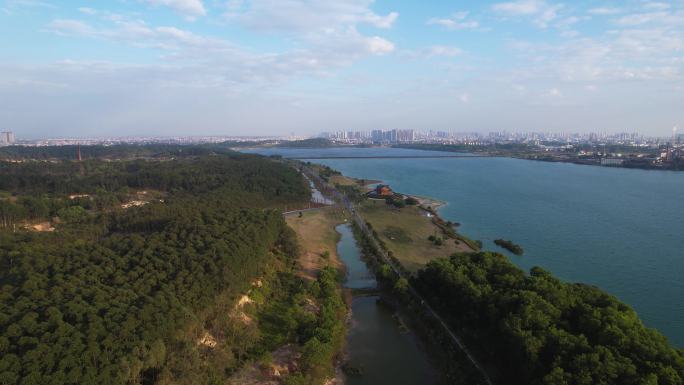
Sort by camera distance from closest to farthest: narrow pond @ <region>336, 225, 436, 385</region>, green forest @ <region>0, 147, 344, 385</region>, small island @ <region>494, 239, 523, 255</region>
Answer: green forest @ <region>0, 147, 344, 385</region> → narrow pond @ <region>336, 225, 436, 385</region> → small island @ <region>494, 239, 523, 255</region>

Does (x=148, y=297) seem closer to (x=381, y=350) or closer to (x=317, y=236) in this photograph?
(x=381, y=350)

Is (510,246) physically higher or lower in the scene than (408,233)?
lower

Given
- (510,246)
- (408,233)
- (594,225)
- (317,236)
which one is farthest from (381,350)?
(594,225)

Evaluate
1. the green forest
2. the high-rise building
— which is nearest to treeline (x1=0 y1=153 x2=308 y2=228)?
the green forest

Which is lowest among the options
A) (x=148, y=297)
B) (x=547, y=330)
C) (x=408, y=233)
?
(x=408, y=233)

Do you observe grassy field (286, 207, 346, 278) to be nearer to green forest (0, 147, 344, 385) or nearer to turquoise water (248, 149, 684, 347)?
green forest (0, 147, 344, 385)

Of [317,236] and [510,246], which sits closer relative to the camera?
[510,246]

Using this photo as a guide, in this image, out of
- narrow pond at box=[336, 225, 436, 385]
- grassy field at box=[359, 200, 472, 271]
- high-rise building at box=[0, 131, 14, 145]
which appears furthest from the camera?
high-rise building at box=[0, 131, 14, 145]

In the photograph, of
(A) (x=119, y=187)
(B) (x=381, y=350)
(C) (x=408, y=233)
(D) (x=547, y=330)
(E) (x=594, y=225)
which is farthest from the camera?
(A) (x=119, y=187)
